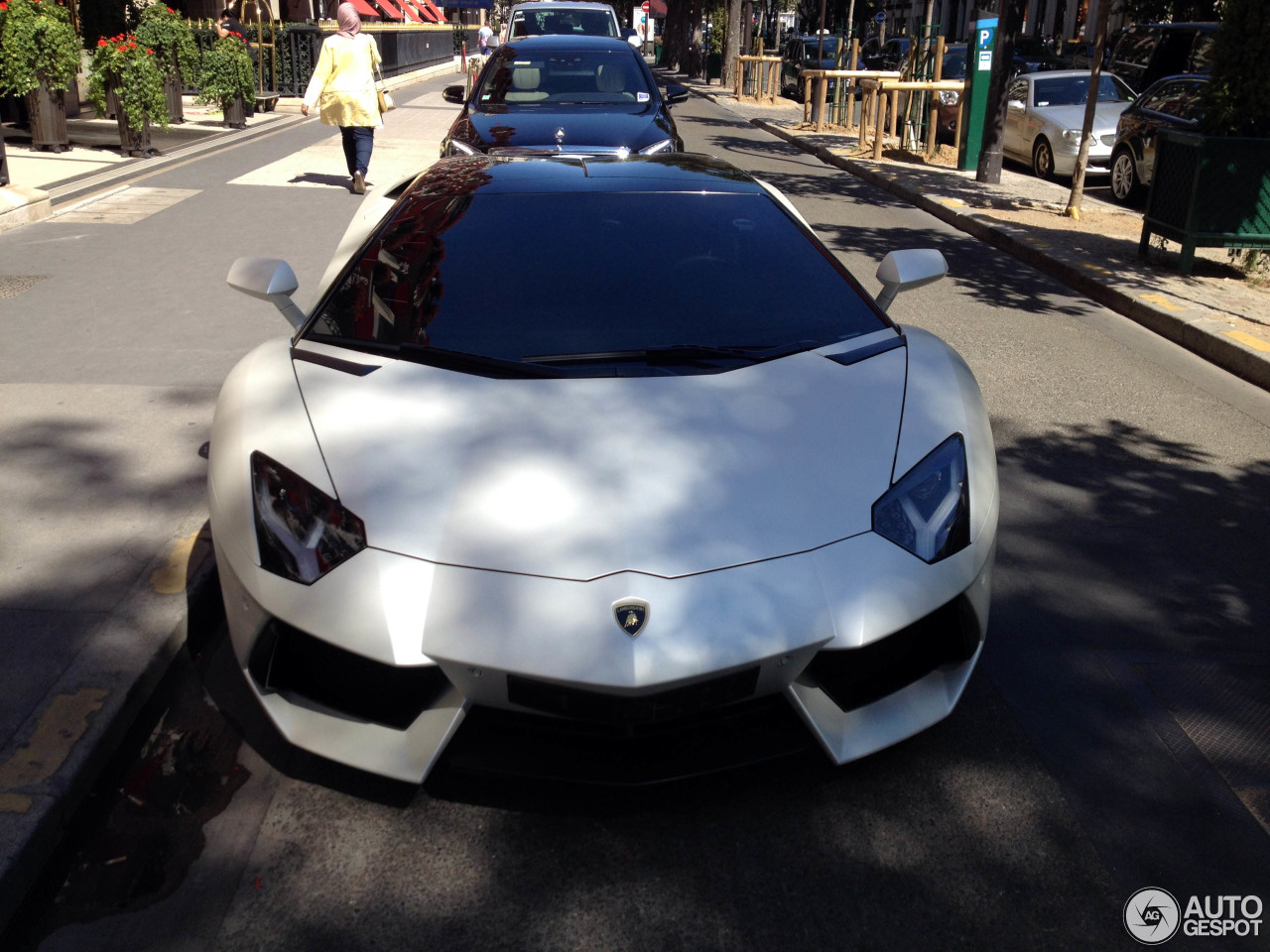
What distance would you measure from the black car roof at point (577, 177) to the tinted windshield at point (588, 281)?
7cm

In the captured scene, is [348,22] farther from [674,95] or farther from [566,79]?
[674,95]

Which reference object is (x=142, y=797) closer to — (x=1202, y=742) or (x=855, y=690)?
(x=855, y=690)

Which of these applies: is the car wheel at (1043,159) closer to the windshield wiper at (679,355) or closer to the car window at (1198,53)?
the car window at (1198,53)

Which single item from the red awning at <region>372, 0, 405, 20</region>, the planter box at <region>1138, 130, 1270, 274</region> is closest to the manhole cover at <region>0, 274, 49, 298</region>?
the planter box at <region>1138, 130, 1270, 274</region>

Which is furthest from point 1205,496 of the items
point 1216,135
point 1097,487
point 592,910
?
point 1216,135

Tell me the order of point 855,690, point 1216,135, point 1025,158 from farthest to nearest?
point 1025,158
point 1216,135
point 855,690

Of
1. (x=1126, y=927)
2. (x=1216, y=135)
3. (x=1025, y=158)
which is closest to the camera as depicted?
(x=1126, y=927)

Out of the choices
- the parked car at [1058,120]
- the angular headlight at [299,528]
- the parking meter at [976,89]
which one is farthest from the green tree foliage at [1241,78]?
the angular headlight at [299,528]

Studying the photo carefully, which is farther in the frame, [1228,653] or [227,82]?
[227,82]

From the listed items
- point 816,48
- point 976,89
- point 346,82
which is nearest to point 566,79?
point 346,82

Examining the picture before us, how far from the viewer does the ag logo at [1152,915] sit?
7.98ft

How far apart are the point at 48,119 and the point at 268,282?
11.9 m

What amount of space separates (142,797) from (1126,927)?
235 cm

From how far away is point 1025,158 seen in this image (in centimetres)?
1648
